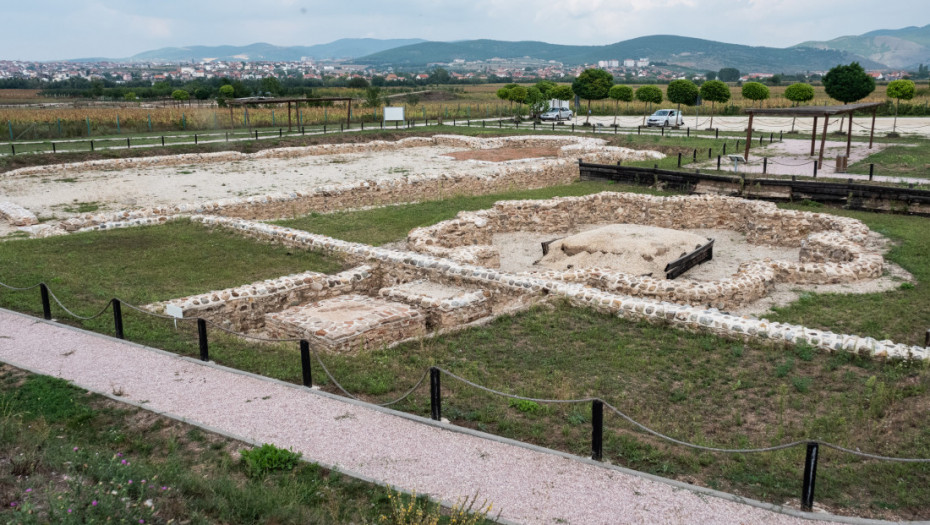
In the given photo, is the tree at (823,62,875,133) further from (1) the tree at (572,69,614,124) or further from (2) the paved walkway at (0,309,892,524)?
(2) the paved walkway at (0,309,892,524)

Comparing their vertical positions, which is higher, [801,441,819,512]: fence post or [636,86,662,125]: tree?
[636,86,662,125]: tree

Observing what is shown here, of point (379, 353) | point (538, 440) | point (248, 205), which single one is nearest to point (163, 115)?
point (248, 205)

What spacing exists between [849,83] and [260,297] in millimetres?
38795

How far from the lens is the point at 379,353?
9539mm

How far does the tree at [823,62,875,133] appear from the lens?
128 feet

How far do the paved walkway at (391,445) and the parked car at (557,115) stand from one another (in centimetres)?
4443

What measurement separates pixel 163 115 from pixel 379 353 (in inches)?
1699

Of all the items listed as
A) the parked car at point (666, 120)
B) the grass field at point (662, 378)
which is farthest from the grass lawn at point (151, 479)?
the parked car at point (666, 120)

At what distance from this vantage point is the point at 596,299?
11.1 m

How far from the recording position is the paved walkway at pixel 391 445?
552 centimetres

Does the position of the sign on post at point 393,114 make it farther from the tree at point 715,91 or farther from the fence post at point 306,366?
the fence post at point 306,366

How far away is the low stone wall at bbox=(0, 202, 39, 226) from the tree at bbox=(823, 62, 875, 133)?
1512 inches

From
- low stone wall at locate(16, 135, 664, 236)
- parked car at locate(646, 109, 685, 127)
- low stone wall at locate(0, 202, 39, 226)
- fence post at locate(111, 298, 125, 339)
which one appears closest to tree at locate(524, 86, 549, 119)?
parked car at locate(646, 109, 685, 127)

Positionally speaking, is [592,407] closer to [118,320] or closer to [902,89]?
[118,320]
